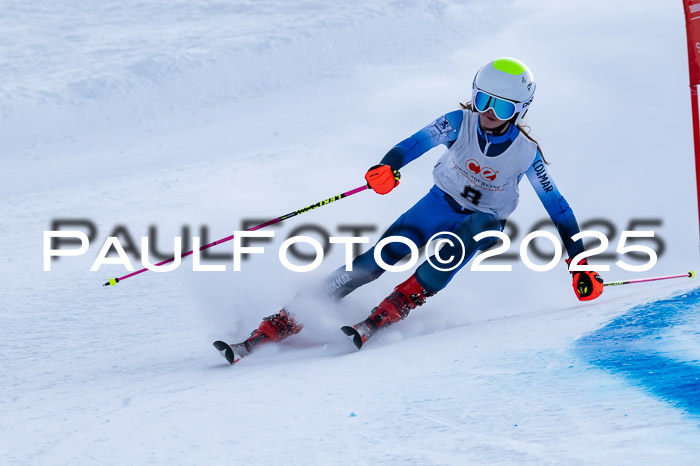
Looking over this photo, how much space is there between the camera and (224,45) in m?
11.5

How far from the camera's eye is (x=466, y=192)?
3.94 metres

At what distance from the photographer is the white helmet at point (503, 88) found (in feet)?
11.6

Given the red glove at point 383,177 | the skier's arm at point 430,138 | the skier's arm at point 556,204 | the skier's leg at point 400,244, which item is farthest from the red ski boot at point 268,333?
the skier's arm at point 556,204

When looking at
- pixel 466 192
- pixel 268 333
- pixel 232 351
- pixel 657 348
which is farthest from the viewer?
pixel 466 192

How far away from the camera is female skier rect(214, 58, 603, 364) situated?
358 cm

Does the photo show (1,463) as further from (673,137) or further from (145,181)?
(673,137)

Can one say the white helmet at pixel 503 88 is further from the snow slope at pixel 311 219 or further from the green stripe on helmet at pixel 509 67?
the snow slope at pixel 311 219

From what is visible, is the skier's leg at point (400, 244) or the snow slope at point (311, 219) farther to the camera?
the skier's leg at point (400, 244)

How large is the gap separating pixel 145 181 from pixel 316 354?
3.86 metres

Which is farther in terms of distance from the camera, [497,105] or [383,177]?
[383,177]

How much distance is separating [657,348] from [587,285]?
0.81 m

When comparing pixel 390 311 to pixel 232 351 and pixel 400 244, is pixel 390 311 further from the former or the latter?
pixel 232 351

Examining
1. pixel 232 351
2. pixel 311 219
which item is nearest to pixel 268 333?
pixel 232 351

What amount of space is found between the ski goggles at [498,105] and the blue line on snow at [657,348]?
3.24 feet
